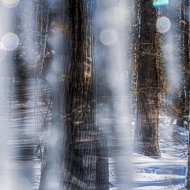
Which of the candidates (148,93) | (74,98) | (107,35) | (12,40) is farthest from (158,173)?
(12,40)

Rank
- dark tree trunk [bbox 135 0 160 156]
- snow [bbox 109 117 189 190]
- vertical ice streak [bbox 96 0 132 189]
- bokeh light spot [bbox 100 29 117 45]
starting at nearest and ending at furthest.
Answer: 1. bokeh light spot [bbox 100 29 117 45]
2. snow [bbox 109 117 189 190]
3. vertical ice streak [bbox 96 0 132 189]
4. dark tree trunk [bbox 135 0 160 156]

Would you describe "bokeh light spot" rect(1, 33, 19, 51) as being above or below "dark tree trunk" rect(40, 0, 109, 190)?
above

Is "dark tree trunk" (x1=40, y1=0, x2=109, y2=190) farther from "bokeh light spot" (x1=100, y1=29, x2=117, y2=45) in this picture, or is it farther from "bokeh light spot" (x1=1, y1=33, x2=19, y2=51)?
"bokeh light spot" (x1=1, y1=33, x2=19, y2=51)

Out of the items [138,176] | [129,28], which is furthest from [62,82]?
[129,28]

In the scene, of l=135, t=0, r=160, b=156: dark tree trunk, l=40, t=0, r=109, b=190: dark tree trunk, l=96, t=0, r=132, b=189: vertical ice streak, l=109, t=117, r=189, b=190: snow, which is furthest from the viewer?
l=135, t=0, r=160, b=156: dark tree trunk

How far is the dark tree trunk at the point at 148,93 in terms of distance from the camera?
7.45 meters

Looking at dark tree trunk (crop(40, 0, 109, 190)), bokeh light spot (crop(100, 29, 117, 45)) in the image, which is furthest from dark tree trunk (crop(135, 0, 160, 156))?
dark tree trunk (crop(40, 0, 109, 190))

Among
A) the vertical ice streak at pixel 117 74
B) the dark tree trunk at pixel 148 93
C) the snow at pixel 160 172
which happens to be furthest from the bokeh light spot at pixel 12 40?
the snow at pixel 160 172

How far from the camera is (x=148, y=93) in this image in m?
7.39

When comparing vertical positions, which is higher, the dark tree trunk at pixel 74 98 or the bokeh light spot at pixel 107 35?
the bokeh light spot at pixel 107 35

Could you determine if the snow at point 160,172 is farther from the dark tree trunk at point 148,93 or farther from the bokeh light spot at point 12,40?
the bokeh light spot at point 12,40

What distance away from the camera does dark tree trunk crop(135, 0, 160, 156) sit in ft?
24.4

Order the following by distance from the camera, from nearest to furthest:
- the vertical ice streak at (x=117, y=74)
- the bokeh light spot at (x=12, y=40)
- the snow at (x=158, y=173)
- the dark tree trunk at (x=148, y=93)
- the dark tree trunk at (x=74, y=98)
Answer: the dark tree trunk at (x=74, y=98)
the snow at (x=158, y=173)
the vertical ice streak at (x=117, y=74)
the dark tree trunk at (x=148, y=93)
the bokeh light spot at (x=12, y=40)

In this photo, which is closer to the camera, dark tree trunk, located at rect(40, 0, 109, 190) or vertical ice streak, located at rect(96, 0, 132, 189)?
dark tree trunk, located at rect(40, 0, 109, 190)
